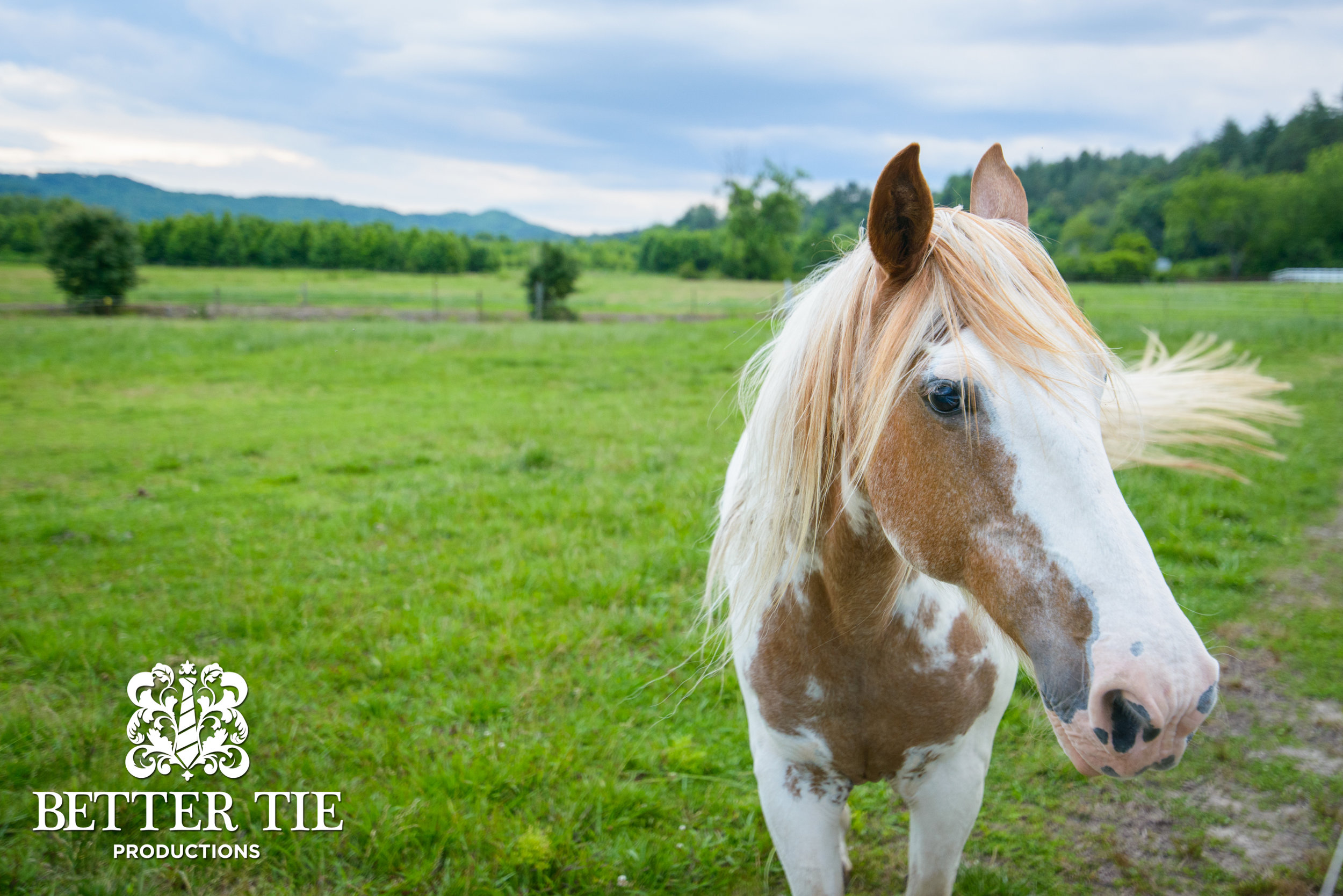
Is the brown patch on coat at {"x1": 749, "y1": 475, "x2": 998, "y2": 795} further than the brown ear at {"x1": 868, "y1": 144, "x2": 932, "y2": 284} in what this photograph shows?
Yes

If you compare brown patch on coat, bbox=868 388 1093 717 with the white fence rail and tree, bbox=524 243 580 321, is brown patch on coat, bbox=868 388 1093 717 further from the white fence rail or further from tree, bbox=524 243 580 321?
the white fence rail

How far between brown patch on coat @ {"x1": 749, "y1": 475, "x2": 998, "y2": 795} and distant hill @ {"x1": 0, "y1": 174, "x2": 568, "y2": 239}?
11.7 metres

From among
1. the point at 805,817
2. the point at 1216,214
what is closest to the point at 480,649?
the point at 805,817

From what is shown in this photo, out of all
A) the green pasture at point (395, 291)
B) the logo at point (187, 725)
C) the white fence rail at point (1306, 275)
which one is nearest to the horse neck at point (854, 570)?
the logo at point (187, 725)

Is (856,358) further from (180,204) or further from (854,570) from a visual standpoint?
(180,204)

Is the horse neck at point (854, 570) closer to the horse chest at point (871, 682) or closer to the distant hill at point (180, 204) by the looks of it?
the horse chest at point (871, 682)

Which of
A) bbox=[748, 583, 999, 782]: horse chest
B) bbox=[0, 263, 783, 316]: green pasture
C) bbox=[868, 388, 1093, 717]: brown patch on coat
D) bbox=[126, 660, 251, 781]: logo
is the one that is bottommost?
bbox=[126, 660, 251, 781]: logo

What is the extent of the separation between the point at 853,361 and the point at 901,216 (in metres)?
0.26

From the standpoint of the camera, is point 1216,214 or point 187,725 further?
point 1216,214

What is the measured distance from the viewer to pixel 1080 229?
43.6 metres

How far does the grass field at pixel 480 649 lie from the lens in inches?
96.7

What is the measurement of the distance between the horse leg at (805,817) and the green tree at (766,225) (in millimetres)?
34948

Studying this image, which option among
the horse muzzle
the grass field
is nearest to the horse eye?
the horse muzzle

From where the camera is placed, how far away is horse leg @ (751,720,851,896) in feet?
5.58
